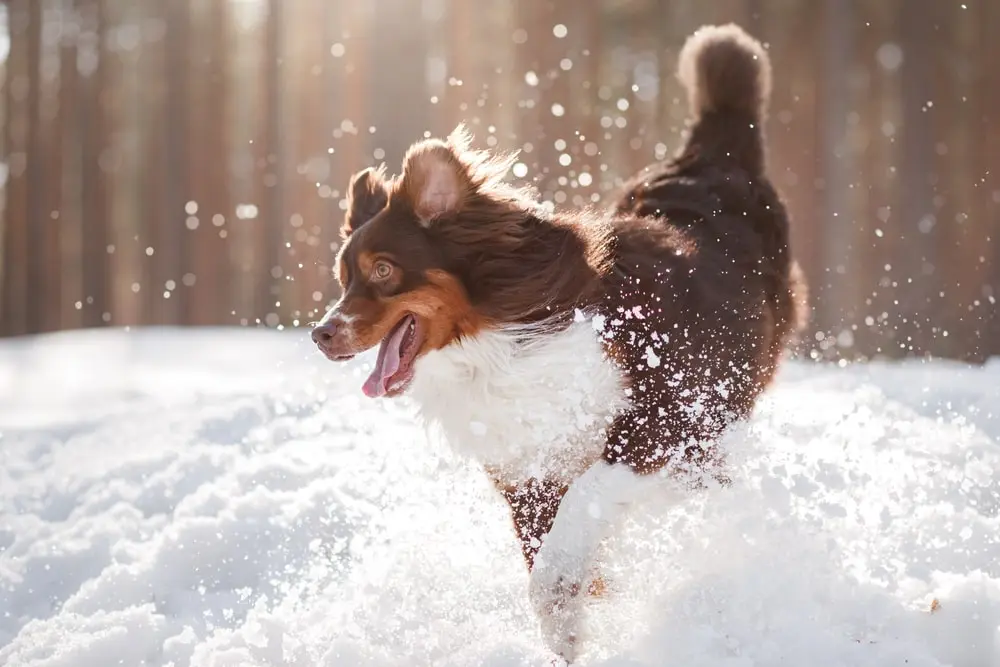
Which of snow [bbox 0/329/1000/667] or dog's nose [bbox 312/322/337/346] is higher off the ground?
dog's nose [bbox 312/322/337/346]

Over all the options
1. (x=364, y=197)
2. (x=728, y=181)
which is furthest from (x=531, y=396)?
(x=728, y=181)

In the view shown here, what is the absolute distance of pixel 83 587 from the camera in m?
3.52

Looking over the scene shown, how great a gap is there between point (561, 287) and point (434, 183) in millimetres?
523

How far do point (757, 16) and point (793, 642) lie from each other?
311 inches

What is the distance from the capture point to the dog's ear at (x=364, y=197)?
3.53 meters

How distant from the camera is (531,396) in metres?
3.08

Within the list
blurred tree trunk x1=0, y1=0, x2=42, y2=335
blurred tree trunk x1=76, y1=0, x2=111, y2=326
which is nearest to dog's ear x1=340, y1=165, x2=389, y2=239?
blurred tree trunk x1=76, y1=0, x2=111, y2=326

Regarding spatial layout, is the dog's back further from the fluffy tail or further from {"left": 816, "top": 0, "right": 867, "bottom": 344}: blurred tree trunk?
{"left": 816, "top": 0, "right": 867, "bottom": 344}: blurred tree trunk

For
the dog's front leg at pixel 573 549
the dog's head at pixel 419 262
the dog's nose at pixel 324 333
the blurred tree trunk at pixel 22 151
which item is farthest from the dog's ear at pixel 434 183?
the blurred tree trunk at pixel 22 151

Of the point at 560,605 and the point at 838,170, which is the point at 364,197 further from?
the point at 838,170

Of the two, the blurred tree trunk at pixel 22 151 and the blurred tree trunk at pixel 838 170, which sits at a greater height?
the blurred tree trunk at pixel 838 170

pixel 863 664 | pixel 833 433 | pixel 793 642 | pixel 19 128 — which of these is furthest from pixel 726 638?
pixel 19 128

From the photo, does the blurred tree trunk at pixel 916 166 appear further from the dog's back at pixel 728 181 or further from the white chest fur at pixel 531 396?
the white chest fur at pixel 531 396

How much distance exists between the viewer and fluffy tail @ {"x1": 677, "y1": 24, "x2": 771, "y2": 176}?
13.9ft
